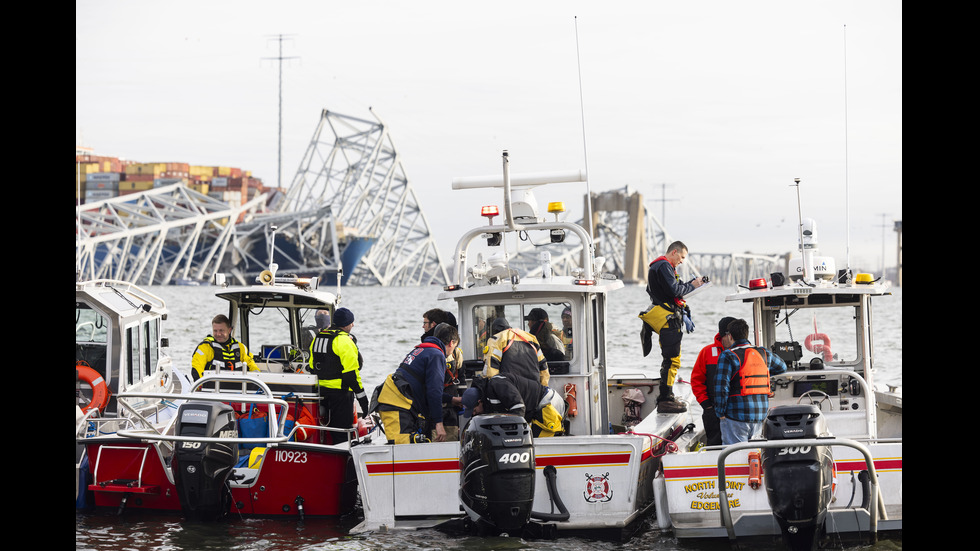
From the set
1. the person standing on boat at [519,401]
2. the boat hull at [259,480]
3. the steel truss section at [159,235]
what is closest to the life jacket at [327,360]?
the boat hull at [259,480]

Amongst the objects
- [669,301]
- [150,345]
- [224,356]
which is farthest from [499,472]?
[150,345]

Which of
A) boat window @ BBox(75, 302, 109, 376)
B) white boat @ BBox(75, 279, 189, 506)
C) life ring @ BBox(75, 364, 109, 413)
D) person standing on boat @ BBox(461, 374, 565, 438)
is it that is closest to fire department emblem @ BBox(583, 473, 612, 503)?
person standing on boat @ BBox(461, 374, 565, 438)

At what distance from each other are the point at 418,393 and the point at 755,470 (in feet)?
9.85

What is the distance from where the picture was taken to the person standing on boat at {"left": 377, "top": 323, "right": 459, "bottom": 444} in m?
9.09

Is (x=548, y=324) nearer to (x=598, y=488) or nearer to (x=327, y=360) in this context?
(x=598, y=488)

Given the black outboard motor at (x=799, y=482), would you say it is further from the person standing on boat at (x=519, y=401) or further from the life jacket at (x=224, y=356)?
the life jacket at (x=224, y=356)

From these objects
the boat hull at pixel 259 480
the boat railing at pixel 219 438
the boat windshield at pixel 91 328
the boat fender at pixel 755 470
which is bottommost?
the boat hull at pixel 259 480

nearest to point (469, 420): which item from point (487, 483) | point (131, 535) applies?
point (487, 483)

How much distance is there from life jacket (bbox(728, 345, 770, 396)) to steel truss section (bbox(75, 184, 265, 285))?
295ft

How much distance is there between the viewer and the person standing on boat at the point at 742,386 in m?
9.00

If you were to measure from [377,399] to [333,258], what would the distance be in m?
103

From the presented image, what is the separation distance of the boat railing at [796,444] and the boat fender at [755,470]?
0.21 metres

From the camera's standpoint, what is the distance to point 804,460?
24.9 ft

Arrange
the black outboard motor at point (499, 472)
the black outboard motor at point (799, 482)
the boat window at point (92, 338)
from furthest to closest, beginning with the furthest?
the boat window at point (92, 338) < the black outboard motor at point (499, 472) < the black outboard motor at point (799, 482)
